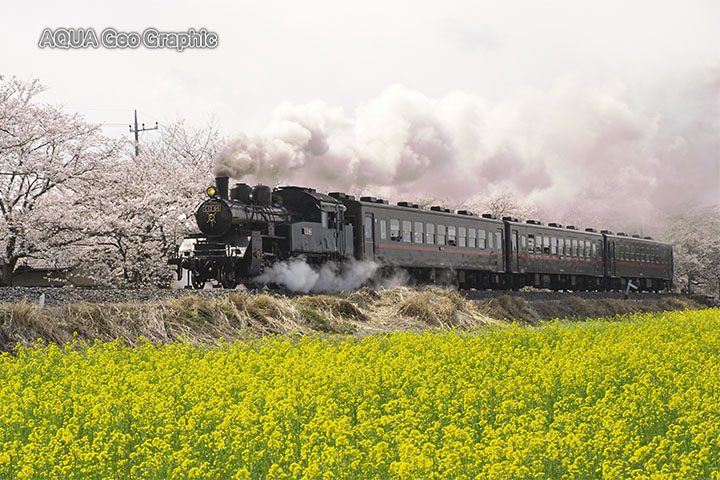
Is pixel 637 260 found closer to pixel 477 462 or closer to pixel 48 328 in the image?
pixel 48 328

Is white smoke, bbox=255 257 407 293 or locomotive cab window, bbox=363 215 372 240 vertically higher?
locomotive cab window, bbox=363 215 372 240

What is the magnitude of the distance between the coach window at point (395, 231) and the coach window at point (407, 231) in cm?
30

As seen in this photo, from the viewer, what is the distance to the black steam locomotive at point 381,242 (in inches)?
797

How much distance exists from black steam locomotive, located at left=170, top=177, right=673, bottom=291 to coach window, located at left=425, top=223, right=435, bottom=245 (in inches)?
1.3

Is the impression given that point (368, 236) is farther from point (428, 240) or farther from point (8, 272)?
point (8, 272)

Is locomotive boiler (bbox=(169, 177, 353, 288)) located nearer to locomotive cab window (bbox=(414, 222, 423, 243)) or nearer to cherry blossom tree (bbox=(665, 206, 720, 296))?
locomotive cab window (bbox=(414, 222, 423, 243))

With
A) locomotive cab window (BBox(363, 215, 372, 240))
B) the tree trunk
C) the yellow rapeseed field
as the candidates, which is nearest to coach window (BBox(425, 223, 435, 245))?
locomotive cab window (BBox(363, 215, 372, 240))

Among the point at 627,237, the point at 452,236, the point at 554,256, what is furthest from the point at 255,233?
the point at 627,237

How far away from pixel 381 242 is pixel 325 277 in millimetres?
2834

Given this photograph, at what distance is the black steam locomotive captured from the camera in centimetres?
2023

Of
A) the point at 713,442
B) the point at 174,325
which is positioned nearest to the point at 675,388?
the point at 713,442

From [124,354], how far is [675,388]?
22.5ft

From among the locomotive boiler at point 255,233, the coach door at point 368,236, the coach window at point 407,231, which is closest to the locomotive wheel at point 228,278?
the locomotive boiler at point 255,233

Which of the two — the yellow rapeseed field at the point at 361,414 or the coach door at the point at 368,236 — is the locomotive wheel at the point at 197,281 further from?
the yellow rapeseed field at the point at 361,414
